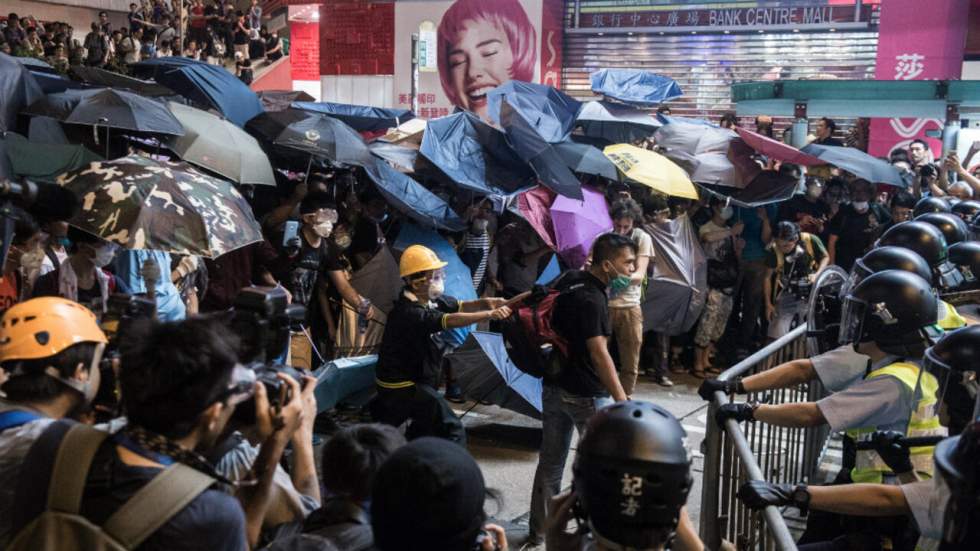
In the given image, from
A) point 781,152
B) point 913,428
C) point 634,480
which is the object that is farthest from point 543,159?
point 634,480

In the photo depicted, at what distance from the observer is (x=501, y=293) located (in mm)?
9578

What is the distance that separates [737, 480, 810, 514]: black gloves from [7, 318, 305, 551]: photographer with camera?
1938 millimetres

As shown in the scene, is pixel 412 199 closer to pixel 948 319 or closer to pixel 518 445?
pixel 518 445

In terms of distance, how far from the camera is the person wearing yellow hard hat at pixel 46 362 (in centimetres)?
302

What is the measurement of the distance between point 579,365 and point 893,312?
1.87 metres

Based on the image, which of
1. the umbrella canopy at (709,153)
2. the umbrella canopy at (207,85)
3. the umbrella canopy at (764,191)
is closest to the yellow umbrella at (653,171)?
the umbrella canopy at (709,153)

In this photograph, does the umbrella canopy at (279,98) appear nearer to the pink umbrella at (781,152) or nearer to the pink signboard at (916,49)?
the pink umbrella at (781,152)

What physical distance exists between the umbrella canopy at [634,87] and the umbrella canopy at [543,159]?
3.50 meters

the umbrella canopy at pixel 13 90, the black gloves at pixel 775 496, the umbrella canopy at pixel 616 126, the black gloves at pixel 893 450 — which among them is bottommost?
the black gloves at pixel 775 496

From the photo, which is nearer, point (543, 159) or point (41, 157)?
point (41, 157)

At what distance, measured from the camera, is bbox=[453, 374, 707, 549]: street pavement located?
21.7ft

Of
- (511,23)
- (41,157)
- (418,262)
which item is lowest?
(418,262)

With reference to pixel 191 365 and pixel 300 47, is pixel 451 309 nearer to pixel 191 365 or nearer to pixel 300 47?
pixel 191 365

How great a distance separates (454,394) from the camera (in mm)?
8883
